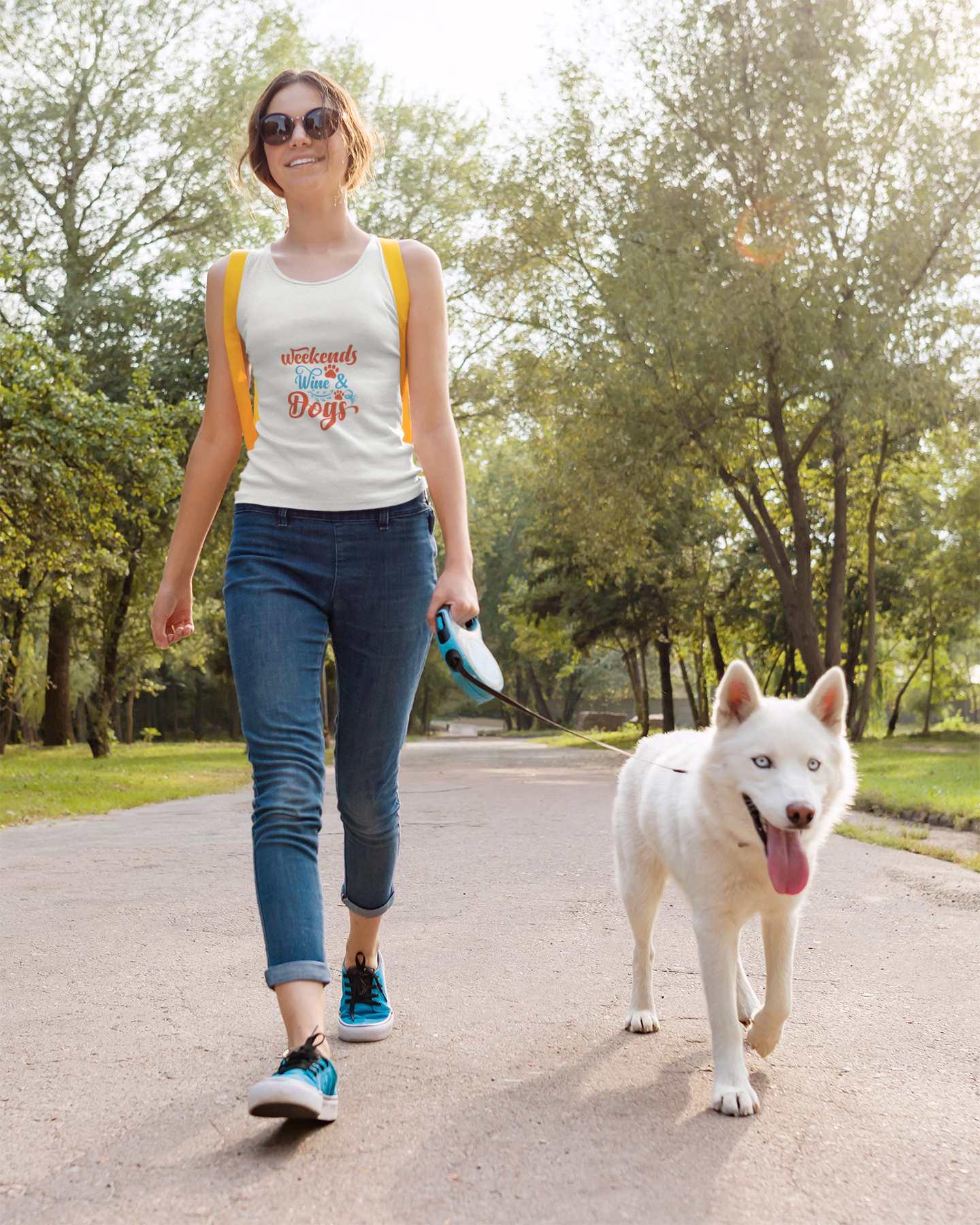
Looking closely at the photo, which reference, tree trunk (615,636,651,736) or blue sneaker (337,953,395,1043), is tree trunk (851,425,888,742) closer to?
tree trunk (615,636,651,736)

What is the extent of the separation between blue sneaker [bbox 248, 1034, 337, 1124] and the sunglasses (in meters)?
2.40

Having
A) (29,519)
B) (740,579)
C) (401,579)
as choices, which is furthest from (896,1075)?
(740,579)

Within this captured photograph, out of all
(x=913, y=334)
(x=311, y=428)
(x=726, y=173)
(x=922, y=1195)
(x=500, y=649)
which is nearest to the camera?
(x=922, y=1195)

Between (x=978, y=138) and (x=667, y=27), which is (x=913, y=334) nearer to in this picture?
(x=978, y=138)

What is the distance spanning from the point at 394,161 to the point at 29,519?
47.5 feet

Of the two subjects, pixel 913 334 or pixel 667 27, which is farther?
pixel 667 27

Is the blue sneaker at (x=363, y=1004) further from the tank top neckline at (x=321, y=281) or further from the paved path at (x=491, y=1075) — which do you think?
the tank top neckline at (x=321, y=281)

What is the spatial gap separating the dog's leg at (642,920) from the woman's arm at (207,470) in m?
1.65

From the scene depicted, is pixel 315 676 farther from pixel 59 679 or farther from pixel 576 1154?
pixel 59 679

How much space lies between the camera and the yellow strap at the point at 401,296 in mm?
3219

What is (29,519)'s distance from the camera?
15.9 m

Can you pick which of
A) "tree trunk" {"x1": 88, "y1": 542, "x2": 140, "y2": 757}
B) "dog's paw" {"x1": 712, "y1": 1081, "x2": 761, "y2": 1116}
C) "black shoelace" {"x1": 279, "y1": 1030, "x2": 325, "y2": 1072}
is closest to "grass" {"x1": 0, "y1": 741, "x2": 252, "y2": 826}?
"tree trunk" {"x1": 88, "y1": 542, "x2": 140, "y2": 757}

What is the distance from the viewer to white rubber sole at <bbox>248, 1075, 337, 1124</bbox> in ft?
8.27

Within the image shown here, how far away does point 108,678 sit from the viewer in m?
24.8
